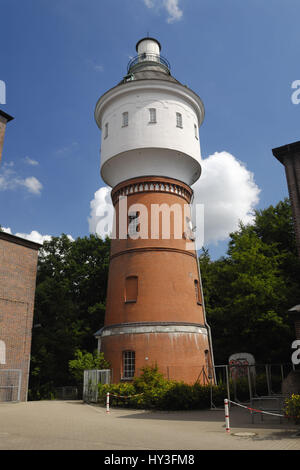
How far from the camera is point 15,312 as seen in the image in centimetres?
2095

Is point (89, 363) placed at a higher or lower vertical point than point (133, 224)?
lower

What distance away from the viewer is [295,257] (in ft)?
91.6

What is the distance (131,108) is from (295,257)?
15.6 m

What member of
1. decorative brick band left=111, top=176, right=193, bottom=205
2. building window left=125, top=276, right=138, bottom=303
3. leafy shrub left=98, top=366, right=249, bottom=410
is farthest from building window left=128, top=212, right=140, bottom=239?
leafy shrub left=98, top=366, right=249, bottom=410

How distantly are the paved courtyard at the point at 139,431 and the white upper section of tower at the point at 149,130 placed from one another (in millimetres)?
12871

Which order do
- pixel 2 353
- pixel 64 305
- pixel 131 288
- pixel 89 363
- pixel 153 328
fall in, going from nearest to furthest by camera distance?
1. pixel 153 328
2. pixel 2 353
3. pixel 89 363
4. pixel 131 288
5. pixel 64 305

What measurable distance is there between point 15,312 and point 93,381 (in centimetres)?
568

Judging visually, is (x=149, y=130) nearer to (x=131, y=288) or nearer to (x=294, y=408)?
(x=131, y=288)

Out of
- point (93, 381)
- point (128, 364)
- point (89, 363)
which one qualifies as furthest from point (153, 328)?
point (89, 363)

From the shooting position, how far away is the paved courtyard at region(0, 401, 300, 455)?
848 centimetres

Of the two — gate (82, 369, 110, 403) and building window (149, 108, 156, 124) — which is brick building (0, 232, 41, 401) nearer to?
gate (82, 369, 110, 403)

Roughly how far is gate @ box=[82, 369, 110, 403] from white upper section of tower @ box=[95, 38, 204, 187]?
35.0 feet

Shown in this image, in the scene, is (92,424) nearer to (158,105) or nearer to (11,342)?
(11,342)

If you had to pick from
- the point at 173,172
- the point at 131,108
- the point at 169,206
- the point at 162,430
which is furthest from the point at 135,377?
the point at 131,108
